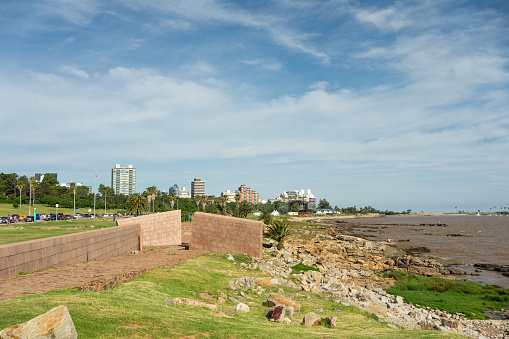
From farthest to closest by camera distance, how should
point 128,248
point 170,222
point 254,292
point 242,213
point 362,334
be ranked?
point 242,213 → point 170,222 → point 128,248 → point 254,292 → point 362,334

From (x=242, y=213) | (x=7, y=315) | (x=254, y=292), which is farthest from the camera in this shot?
(x=242, y=213)

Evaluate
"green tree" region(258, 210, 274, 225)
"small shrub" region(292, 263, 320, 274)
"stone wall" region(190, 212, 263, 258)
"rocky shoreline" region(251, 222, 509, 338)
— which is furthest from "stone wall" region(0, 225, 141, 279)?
"green tree" region(258, 210, 274, 225)

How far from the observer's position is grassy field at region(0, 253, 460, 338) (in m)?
7.14

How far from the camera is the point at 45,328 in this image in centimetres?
575

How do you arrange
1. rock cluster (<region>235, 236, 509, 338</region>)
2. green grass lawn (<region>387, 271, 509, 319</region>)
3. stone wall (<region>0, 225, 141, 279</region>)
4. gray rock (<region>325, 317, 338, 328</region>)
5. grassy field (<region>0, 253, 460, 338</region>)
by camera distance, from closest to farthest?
grassy field (<region>0, 253, 460, 338</region>), gray rock (<region>325, 317, 338, 328</region>), stone wall (<region>0, 225, 141, 279</region>), rock cluster (<region>235, 236, 509, 338</region>), green grass lawn (<region>387, 271, 509, 319</region>)

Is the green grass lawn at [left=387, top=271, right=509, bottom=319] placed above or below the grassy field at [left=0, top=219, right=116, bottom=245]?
below

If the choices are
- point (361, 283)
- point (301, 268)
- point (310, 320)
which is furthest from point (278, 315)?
point (361, 283)

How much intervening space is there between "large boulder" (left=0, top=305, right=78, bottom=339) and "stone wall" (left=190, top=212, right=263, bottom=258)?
730 inches

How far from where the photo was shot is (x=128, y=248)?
24016mm

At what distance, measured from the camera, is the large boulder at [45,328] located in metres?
5.64

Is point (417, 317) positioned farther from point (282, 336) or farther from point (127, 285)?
point (127, 285)

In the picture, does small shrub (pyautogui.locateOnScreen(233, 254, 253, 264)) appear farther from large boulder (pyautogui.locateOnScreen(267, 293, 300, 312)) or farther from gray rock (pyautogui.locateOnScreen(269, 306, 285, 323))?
gray rock (pyautogui.locateOnScreen(269, 306, 285, 323))

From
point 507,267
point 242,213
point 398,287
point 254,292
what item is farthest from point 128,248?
point 242,213

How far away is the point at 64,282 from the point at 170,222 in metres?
19.2
